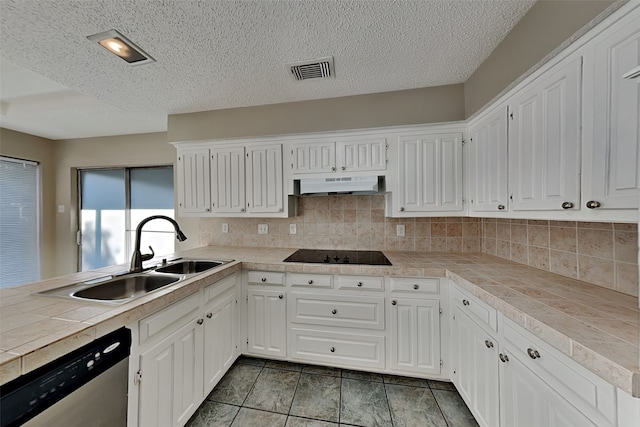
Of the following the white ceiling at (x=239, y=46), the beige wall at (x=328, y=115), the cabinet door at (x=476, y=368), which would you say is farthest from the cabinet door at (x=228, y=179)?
the cabinet door at (x=476, y=368)

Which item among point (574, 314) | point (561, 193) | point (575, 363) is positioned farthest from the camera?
point (561, 193)

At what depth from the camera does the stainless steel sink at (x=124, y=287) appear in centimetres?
139

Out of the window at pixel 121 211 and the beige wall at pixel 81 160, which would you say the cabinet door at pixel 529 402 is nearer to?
the window at pixel 121 211

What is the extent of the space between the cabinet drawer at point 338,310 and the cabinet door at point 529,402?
2.70 feet

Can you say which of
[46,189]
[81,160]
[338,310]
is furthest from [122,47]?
[46,189]

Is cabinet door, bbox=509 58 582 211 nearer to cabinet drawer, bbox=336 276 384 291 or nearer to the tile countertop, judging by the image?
the tile countertop

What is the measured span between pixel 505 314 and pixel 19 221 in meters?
5.50

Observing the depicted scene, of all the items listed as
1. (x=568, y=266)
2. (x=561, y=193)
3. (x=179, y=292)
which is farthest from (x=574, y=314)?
(x=179, y=292)

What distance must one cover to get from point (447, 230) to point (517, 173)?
39.8 inches

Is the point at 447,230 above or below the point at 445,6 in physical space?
below

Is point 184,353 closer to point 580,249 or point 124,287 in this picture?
point 124,287

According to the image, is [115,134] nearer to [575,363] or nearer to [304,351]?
[304,351]

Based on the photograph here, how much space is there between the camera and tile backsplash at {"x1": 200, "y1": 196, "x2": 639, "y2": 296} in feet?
3.91

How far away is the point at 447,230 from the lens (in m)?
2.33
